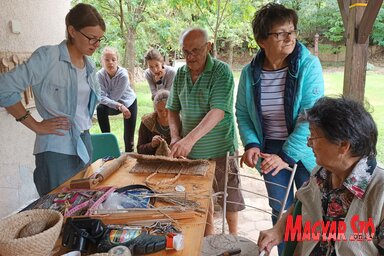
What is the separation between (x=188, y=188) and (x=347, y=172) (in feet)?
2.25

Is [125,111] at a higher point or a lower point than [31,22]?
lower

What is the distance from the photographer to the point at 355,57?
2.27m

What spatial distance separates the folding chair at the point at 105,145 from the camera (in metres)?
2.65

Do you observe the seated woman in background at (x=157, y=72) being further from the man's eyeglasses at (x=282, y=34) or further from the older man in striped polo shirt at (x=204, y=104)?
the man's eyeglasses at (x=282, y=34)

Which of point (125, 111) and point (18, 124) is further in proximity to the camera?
point (125, 111)

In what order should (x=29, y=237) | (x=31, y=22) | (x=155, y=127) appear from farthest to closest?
(x=31, y=22)
(x=155, y=127)
(x=29, y=237)

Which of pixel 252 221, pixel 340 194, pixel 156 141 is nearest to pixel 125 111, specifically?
pixel 156 141

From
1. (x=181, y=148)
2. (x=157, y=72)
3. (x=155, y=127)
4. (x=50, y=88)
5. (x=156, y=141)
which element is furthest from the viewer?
(x=157, y=72)

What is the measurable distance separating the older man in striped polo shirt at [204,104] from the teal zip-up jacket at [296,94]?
0.68ft

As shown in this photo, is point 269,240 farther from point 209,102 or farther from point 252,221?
point 252,221

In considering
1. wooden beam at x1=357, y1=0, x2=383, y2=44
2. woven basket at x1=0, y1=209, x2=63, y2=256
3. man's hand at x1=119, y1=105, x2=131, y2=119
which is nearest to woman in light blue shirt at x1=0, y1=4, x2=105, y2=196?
woven basket at x1=0, y1=209, x2=63, y2=256

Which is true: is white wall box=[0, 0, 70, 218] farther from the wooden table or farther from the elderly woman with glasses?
the elderly woman with glasses

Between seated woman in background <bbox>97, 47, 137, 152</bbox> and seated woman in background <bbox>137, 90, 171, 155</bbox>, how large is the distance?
1.34 m

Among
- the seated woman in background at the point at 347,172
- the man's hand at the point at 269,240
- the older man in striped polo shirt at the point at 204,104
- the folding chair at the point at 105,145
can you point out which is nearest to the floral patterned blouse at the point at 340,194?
the seated woman in background at the point at 347,172
